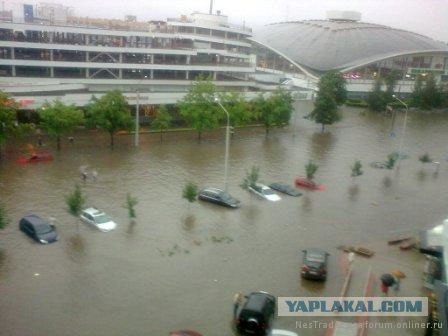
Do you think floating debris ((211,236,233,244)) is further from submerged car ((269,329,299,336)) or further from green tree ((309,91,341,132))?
green tree ((309,91,341,132))

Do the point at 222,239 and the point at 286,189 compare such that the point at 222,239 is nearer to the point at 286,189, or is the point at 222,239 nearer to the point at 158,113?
the point at 286,189

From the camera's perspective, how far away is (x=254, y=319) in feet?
30.1

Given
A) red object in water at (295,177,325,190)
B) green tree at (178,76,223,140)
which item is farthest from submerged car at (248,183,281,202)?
green tree at (178,76,223,140)

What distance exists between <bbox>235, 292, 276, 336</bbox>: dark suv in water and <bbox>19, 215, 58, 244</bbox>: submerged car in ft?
20.5

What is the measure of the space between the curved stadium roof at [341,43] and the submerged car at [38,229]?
143 ft

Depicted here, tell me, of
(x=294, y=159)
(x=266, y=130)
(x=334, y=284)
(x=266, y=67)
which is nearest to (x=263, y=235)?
(x=334, y=284)

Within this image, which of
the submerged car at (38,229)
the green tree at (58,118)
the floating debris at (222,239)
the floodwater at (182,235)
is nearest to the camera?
the floodwater at (182,235)

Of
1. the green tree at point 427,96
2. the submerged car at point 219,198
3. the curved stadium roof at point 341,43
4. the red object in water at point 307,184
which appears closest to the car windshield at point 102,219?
the submerged car at point 219,198

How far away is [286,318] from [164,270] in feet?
11.1

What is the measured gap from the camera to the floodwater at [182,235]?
992 centimetres

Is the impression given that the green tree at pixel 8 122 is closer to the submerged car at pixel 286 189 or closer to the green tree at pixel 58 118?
the green tree at pixel 58 118

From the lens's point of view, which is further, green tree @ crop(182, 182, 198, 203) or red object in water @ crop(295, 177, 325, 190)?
red object in water @ crop(295, 177, 325, 190)

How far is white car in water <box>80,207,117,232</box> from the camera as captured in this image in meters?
13.9

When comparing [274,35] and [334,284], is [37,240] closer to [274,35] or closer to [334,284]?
[334,284]
